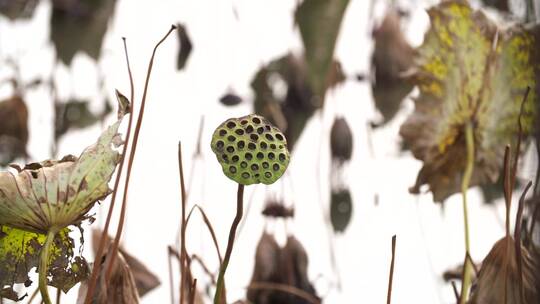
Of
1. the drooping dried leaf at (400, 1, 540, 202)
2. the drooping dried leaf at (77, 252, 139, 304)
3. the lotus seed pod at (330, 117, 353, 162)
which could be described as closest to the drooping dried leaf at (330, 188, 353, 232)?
the lotus seed pod at (330, 117, 353, 162)

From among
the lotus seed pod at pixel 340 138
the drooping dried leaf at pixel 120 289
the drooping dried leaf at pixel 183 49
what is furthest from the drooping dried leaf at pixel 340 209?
the drooping dried leaf at pixel 120 289

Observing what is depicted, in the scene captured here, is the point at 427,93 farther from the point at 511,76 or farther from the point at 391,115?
the point at 391,115

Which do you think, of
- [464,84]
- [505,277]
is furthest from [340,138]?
[505,277]

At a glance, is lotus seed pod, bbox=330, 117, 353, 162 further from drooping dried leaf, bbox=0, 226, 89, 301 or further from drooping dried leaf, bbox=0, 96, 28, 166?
drooping dried leaf, bbox=0, 226, 89, 301

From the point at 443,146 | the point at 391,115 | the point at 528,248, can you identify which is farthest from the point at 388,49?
the point at 528,248

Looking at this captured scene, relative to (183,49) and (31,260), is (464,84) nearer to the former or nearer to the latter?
(31,260)

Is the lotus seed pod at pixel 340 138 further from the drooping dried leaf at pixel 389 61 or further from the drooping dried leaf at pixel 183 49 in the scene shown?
the drooping dried leaf at pixel 183 49

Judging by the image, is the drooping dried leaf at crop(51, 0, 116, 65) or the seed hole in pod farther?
the drooping dried leaf at crop(51, 0, 116, 65)
